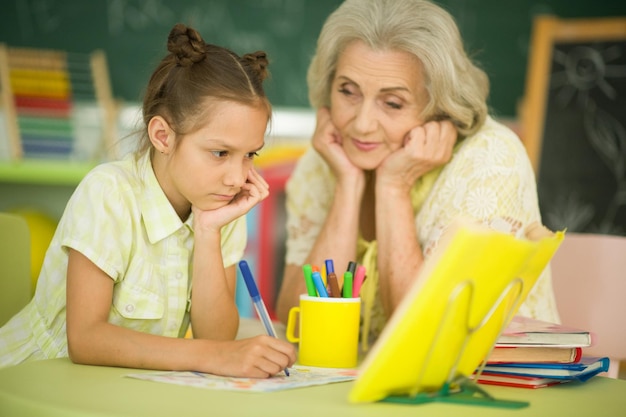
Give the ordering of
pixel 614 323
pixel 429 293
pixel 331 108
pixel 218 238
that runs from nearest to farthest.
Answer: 1. pixel 429 293
2. pixel 218 238
3. pixel 614 323
4. pixel 331 108

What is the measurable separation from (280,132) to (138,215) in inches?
111

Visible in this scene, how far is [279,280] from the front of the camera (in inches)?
154

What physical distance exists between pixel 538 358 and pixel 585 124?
8.85ft

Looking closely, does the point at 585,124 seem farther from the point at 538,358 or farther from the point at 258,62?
the point at 538,358

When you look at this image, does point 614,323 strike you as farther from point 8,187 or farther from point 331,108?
point 8,187

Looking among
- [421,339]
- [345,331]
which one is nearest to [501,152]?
[345,331]

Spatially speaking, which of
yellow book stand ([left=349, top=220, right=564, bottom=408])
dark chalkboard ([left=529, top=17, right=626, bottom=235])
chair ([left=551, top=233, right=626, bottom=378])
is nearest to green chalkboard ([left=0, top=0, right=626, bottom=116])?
dark chalkboard ([left=529, top=17, right=626, bottom=235])

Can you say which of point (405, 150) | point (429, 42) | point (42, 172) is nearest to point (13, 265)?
point (405, 150)

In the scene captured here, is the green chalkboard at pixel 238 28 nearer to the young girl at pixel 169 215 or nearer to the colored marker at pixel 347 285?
the young girl at pixel 169 215

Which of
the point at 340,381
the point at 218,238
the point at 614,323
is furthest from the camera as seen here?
the point at 614,323

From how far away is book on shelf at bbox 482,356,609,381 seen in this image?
1.14 m

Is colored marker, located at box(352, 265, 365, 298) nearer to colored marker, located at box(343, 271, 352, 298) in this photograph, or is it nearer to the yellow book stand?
colored marker, located at box(343, 271, 352, 298)

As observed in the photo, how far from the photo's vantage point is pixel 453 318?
88cm

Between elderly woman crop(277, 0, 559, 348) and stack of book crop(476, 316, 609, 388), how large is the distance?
1.49ft
